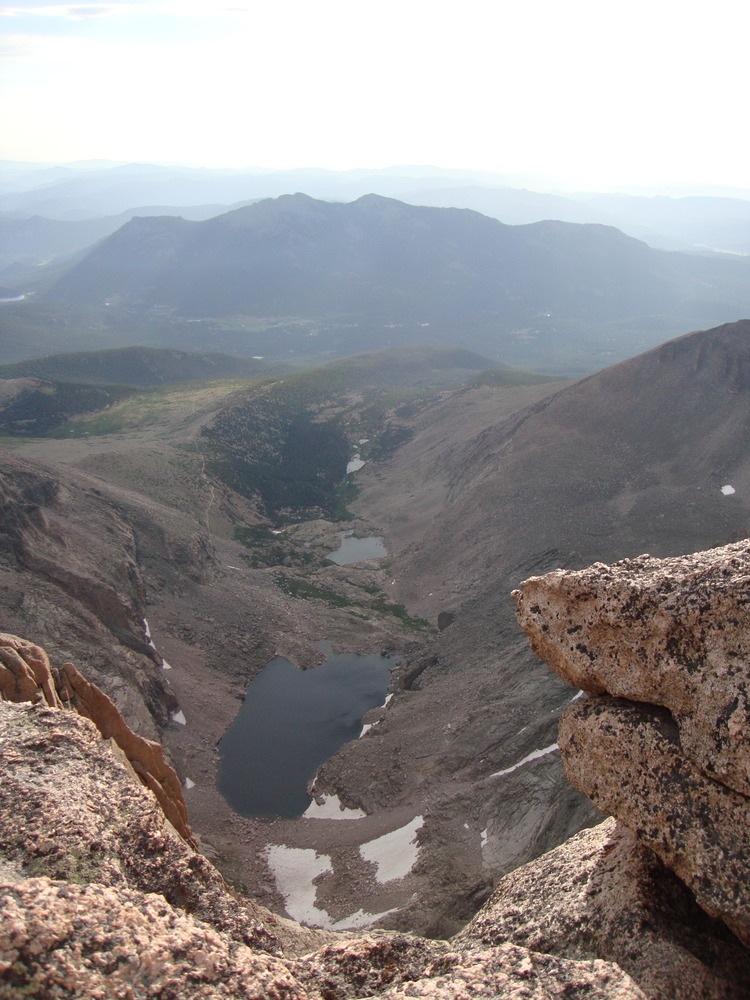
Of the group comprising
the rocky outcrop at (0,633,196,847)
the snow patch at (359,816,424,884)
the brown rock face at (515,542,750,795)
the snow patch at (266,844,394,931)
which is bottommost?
the snow patch at (266,844,394,931)

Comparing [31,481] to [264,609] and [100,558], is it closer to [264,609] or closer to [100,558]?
[100,558]

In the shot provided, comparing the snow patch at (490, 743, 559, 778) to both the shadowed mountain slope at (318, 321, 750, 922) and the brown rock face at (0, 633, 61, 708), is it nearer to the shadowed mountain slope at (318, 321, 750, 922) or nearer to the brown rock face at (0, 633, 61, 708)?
the shadowed mountain slope at (318, 321, 750, 922)

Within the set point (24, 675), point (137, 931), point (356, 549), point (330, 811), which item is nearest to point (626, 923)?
point (137, 931)

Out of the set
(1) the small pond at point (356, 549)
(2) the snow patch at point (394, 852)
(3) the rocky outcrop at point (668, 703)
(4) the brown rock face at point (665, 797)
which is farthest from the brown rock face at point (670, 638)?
(1) the small pond at point (356, 549)

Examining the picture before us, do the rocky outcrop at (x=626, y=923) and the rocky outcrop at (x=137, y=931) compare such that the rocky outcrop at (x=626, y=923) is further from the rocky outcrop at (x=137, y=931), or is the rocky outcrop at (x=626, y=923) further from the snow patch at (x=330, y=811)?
the snow patch at (x=330, y=811)

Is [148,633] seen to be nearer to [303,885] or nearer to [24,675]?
[303,885]

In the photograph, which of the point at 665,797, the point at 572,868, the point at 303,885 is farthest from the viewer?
the point at 303,885

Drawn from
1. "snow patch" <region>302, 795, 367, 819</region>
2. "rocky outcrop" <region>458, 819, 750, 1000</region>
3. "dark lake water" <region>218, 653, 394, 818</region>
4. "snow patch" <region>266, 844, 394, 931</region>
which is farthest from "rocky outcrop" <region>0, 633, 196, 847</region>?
"dark lake water" <region>218, 653, 394, 818</region>
